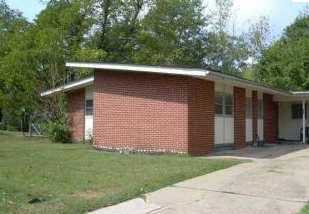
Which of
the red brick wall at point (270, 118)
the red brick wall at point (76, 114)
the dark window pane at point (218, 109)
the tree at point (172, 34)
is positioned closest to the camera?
the dark window pane at point (218, 109)

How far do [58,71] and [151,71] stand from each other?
10.3 m

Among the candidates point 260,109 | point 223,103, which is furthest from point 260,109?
point 223,103

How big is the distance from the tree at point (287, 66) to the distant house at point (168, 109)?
1441 cm

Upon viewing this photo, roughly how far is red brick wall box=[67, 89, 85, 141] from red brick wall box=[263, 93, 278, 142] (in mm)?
8811

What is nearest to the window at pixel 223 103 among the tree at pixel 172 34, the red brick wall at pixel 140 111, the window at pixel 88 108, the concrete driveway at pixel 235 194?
the red brick wall at pixel 140 111

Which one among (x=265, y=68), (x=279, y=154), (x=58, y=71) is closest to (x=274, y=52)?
(x=265, y=68)

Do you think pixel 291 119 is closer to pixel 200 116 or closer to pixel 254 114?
pixel 254 114

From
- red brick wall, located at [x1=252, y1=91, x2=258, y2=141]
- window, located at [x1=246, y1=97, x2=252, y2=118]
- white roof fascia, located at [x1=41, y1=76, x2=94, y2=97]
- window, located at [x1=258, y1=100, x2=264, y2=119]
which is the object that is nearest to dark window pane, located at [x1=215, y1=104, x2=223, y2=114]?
window, located at [x1=246, y1=97, x2=252, y2=118]

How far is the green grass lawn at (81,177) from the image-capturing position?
363 inches

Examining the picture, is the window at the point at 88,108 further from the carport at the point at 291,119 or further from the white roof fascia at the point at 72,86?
the carport at the point at 291,119

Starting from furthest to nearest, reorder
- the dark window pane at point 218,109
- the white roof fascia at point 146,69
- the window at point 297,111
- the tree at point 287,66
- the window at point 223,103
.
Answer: the tree at point 287,66, the window at point 297,111, the window at point 223,103, the dark window pane at point 218,109, the white roof fascia at point 146,69

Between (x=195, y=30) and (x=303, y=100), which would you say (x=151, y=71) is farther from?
(x=195, y=30)

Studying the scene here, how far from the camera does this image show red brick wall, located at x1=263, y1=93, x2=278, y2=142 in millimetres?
25953

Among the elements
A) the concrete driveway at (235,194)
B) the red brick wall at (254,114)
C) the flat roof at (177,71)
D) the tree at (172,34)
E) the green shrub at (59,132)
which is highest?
the tree at (172,34)
